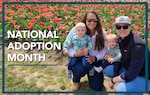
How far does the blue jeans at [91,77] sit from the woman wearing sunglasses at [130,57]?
33 centimetres

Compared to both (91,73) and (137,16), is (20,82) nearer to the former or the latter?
(91,73)

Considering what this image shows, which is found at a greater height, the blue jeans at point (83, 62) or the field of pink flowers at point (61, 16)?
the field of pink flowers at point (61, 16)

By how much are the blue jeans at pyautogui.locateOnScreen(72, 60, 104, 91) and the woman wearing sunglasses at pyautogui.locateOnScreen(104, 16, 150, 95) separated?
0.33 m

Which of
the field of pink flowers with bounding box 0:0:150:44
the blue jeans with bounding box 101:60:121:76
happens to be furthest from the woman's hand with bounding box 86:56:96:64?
the field of pink flowers with bounding box 0:0:150:44

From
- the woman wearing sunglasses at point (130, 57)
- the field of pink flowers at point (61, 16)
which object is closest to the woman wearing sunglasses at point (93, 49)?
the woman wearing sunglasses at point (130, 57)

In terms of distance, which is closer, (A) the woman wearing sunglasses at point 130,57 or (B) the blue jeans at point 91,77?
(A) the woman wearing sunglasses at point 130,57

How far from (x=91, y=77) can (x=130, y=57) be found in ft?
2.01

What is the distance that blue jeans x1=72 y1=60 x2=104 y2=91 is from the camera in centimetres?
374

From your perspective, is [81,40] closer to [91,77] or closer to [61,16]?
[91,77]

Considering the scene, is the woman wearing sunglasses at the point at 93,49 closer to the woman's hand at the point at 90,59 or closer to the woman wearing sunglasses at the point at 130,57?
the woman's hand at the point at 90,59

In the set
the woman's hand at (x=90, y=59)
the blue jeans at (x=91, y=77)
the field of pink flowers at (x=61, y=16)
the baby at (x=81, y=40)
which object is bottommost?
the blue jeans at (x=91, y=77)

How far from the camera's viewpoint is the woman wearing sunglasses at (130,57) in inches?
132

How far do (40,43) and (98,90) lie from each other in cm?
109

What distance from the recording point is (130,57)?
341cm
